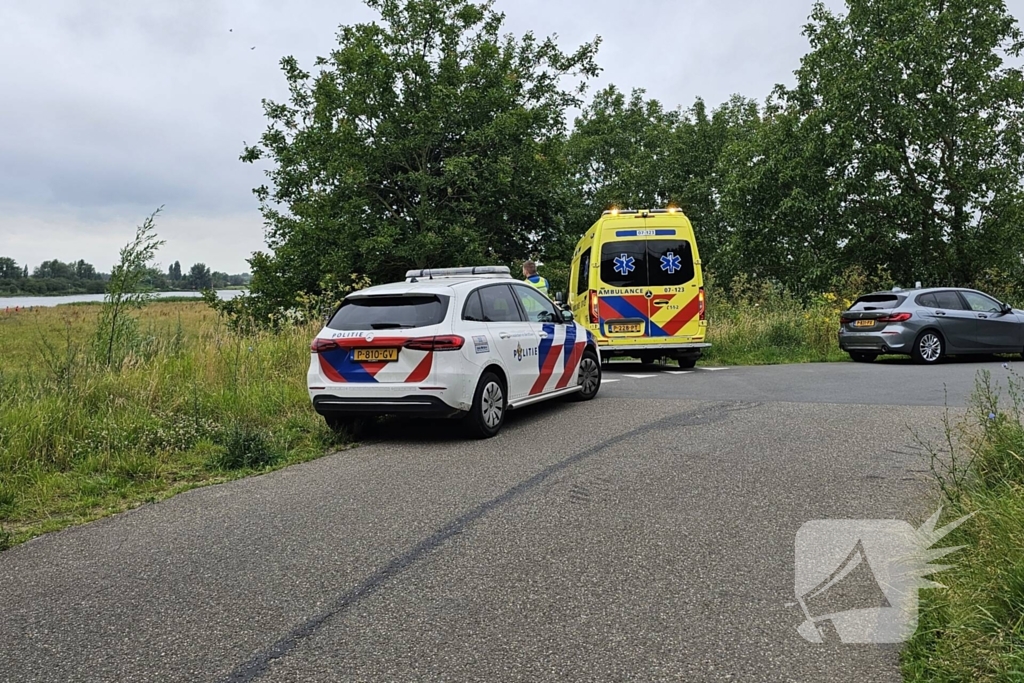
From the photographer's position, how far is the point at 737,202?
33.3 meters

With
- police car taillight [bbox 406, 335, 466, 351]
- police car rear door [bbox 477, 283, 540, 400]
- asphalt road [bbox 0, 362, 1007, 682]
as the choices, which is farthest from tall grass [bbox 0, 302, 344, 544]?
police car rear door [bbox 477, 283, 540, 400]

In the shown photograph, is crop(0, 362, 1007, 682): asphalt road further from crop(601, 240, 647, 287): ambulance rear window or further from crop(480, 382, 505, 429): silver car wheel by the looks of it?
crop(601, 240, 647, 287): ambulance rear window

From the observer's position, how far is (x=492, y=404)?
8.45 meters

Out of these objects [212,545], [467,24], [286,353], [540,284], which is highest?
[467,24]

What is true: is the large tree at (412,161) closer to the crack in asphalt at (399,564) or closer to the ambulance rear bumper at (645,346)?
the ambulance rear bumper at (645,346)

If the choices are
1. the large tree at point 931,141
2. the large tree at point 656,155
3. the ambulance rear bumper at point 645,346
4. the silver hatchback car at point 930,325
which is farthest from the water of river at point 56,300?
the large tree at point 656,155

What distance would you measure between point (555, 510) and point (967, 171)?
2840 centimetres

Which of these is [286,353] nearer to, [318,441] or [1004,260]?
[318,441]

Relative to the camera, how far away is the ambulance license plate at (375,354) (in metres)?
7.97

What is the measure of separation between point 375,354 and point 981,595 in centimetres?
582

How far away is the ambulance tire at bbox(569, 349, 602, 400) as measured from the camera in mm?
10930

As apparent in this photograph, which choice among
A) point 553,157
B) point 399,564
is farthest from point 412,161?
point 399,564

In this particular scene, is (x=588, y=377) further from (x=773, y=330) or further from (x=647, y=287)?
(x=773, y=330)

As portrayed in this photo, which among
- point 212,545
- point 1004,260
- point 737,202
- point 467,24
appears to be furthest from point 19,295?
point 1004,260
